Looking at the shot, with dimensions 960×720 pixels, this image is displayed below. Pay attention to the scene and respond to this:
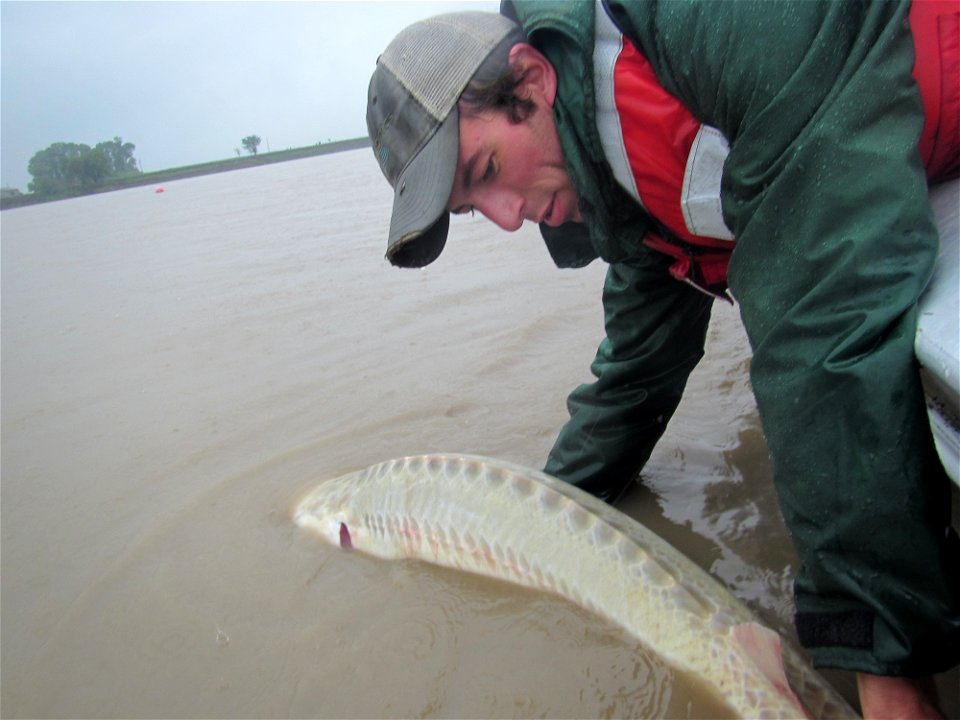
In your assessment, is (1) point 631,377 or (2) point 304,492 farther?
(2) point 304,492

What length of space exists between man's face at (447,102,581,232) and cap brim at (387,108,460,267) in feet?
0.13

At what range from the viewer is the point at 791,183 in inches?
48.3

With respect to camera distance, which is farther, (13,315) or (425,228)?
(13,315)

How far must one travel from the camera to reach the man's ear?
150cm

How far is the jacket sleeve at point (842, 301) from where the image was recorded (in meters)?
1.12

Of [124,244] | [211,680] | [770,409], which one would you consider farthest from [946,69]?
[124,244]

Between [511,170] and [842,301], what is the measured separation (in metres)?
0.76

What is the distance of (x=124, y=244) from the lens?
10.8 meters

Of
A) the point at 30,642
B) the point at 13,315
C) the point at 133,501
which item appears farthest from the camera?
the point at 13,315

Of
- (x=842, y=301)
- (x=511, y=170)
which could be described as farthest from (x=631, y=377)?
(x=842, y=301)

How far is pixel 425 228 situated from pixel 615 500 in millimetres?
1280

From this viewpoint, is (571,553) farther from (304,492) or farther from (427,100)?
(304,492)

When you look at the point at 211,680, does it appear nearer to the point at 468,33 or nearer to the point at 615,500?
the point at 615,500

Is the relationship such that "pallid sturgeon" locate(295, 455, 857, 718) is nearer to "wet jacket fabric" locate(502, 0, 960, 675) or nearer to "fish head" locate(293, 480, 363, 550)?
"fish head" locate(293, 480, 363, 550)
